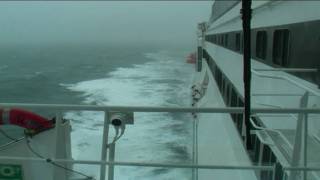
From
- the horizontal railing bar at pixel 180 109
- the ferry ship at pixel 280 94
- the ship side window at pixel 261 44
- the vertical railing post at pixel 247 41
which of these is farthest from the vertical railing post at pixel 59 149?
the ship side window at pixel 261 44

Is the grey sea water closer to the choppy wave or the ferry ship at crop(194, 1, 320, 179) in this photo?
the choppy wave

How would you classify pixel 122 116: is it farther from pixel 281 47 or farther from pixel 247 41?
pixel 281 47

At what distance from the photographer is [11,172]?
3.28 m

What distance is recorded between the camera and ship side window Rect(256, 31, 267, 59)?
6.48 metres

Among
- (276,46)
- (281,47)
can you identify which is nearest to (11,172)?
(281,47)

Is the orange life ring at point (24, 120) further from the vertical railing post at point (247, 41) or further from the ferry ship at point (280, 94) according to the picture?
the vertical railing post at point (247, 41)

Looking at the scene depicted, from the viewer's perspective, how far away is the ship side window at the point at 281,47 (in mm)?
5090

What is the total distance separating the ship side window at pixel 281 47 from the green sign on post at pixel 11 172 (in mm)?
2981

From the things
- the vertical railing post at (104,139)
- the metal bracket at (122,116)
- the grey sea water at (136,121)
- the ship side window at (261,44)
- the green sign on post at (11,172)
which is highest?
the ship side window at (261,44)

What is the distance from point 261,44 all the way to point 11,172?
4.51 meters

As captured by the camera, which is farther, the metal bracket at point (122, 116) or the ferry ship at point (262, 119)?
the metal bracket at point (122, 116)

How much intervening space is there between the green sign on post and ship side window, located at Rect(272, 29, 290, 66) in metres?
2.98

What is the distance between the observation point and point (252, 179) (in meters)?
4.54

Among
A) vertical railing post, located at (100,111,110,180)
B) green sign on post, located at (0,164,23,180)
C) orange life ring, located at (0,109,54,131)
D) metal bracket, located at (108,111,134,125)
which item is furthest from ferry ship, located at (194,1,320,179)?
green sign on post, located at (0,164,23,180)
